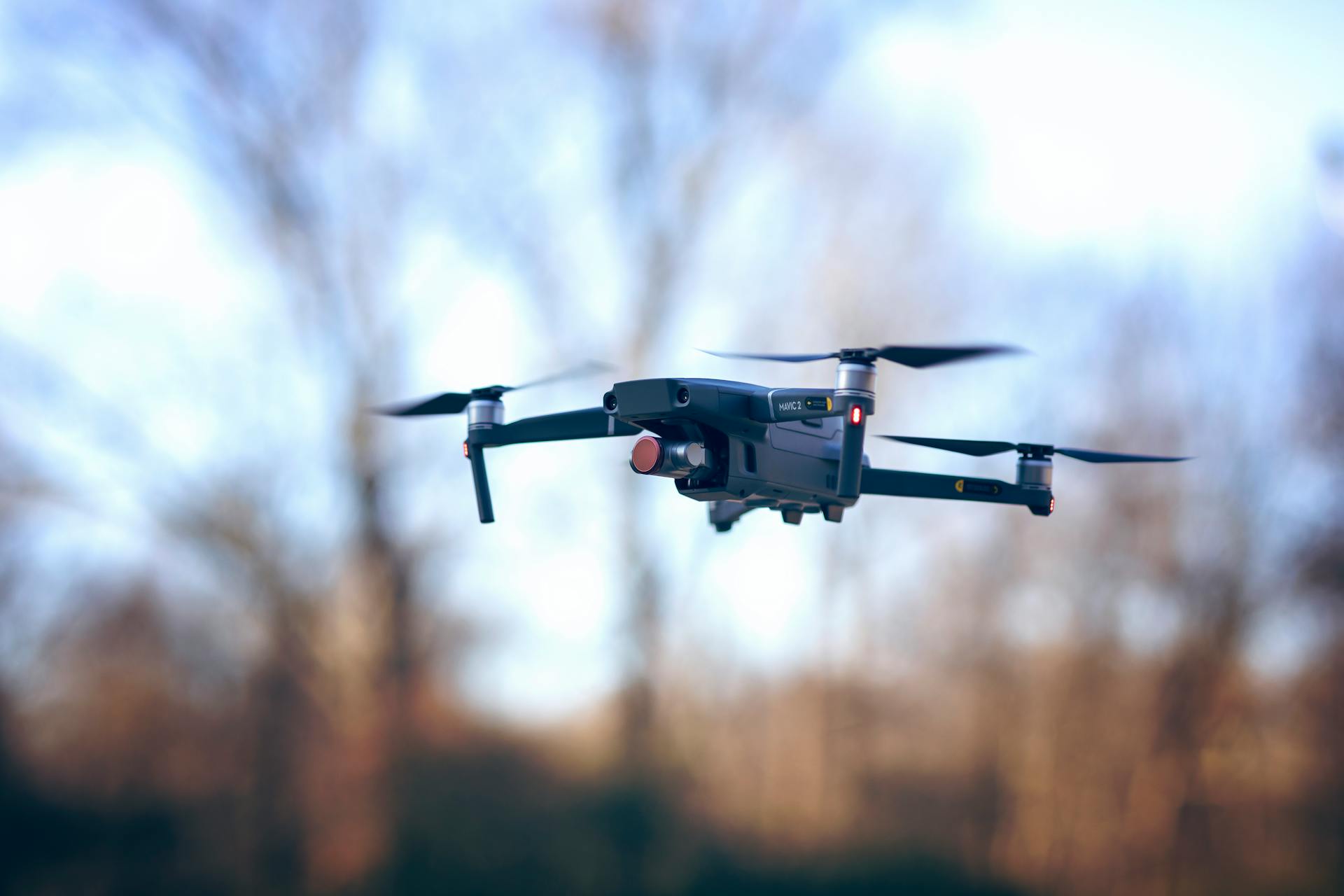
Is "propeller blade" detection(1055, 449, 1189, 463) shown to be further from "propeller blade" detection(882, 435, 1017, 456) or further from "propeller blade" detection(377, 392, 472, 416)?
"propeller blade" detection(377, 392, 472, 416)

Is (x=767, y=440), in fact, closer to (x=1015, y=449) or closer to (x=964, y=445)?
(x=964, y=445)

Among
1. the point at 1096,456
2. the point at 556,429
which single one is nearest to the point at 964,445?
the point at 1096,456

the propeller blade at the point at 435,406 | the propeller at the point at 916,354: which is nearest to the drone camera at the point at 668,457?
the propeller at the point at 916,354

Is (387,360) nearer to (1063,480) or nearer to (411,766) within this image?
(411,766)

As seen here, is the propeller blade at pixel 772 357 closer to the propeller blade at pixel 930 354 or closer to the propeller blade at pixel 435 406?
the propeller blade at pixel 930 354

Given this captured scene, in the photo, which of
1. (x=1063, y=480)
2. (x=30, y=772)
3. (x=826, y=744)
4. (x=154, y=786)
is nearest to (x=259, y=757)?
(x=154, y=786)

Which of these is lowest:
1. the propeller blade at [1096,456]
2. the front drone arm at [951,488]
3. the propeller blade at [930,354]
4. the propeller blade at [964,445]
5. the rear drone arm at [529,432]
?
the front drone arm at [951,488]

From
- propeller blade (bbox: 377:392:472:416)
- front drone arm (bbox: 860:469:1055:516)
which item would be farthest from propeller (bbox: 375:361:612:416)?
front drone arm (bbox: 860:469:1055:516)
